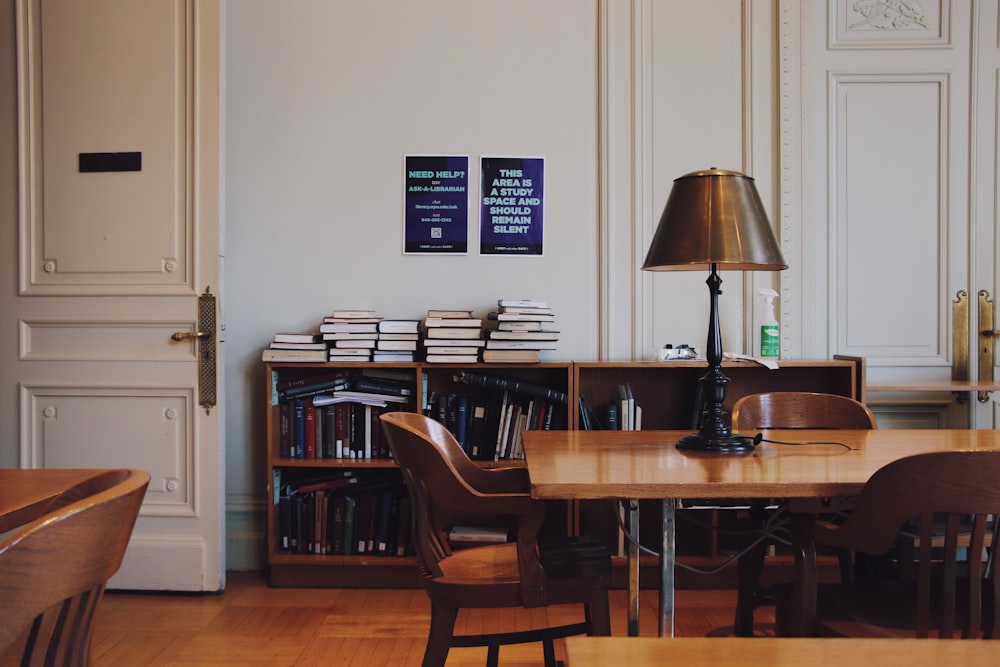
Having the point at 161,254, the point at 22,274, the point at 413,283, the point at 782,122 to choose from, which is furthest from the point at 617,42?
the point at 22,274

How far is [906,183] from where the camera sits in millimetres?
3654

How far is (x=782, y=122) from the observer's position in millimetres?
3598

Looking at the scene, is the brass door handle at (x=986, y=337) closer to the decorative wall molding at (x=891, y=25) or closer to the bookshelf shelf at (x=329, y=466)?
the decorative wall molding at (x=891, y=25)

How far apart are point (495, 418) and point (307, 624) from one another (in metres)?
1.09

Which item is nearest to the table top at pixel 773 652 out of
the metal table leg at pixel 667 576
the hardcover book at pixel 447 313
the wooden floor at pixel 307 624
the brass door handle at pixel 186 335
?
the metal table leg at pixel 667 576

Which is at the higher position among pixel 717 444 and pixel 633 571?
pixel 717 444

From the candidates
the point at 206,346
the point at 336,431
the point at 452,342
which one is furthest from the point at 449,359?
the point at 206,346

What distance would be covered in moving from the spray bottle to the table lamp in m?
1.53

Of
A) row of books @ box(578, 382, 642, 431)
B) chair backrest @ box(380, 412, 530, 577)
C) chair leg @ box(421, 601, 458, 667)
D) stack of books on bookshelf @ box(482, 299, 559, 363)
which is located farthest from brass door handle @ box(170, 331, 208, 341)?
chair leg @ box(421, 601, 458, 667)

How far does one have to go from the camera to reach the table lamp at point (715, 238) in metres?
1.85

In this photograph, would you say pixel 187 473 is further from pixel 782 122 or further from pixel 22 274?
pixel 782 122

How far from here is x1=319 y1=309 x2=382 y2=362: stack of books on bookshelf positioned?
Result: 3.33 m

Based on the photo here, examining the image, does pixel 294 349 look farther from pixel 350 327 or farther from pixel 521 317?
pixel 521 317

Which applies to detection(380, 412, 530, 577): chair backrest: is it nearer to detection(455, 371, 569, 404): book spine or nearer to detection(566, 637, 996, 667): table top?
detection(566, 637, 996, 667): table top
